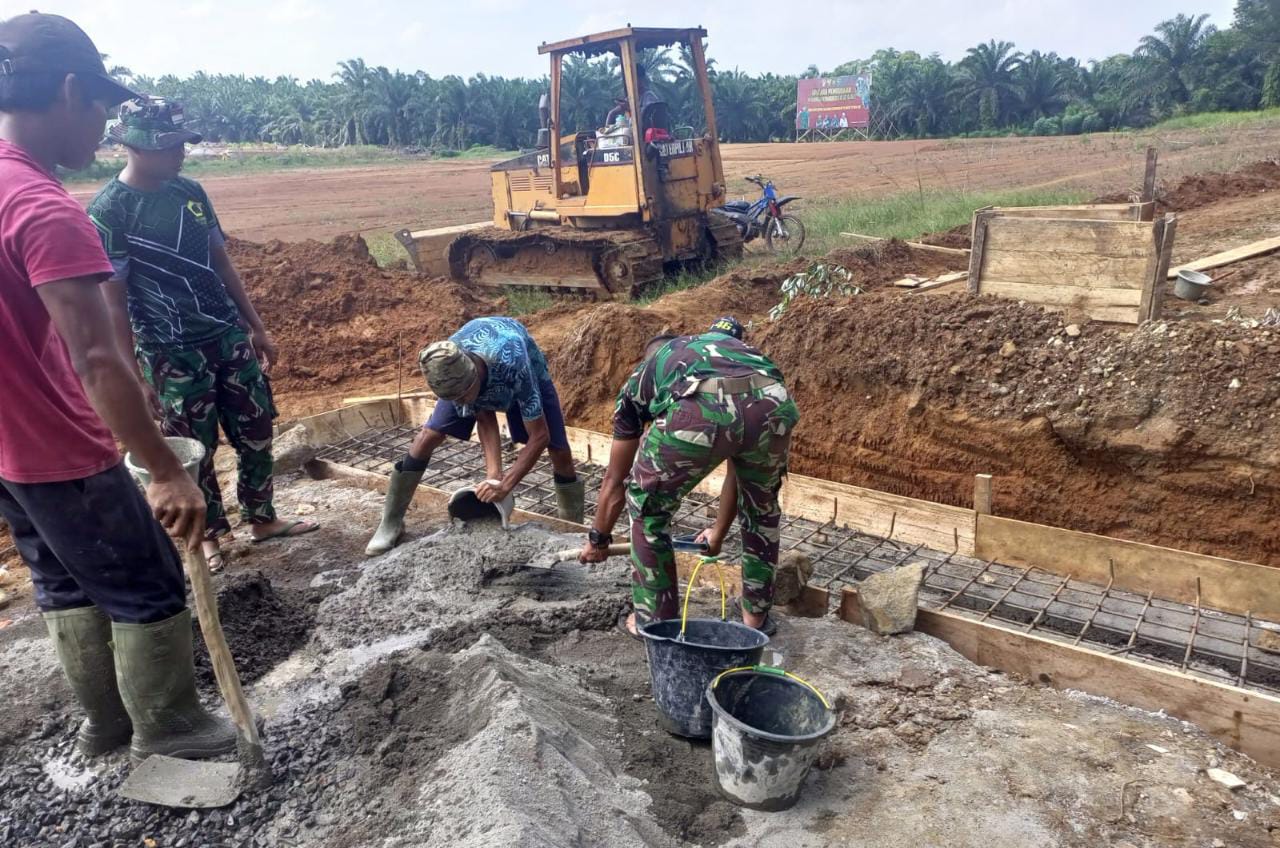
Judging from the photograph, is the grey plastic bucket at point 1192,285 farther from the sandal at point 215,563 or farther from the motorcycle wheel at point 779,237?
the sandal at point 215,563

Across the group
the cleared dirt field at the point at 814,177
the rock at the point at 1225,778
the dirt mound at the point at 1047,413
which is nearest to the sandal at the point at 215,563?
the dirt mound at the point at 1047,413

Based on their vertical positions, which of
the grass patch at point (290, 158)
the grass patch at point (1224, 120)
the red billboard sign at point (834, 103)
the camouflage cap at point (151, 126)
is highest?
the red billboard sign at point (834, 103)

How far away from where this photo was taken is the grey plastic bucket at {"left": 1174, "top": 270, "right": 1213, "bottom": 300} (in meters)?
7.14

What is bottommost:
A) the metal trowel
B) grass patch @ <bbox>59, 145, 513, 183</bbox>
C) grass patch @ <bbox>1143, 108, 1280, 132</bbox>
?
the metal trowel

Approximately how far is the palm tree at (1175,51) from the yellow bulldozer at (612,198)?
32.9 meters

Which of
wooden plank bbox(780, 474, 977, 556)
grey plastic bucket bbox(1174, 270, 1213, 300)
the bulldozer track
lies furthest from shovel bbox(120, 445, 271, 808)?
the bulldozer track

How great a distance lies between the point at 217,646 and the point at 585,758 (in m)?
1.08

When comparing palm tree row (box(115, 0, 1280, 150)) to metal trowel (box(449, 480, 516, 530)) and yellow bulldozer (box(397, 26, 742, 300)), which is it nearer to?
yellow bulldozer (box(397, 26, 742, 300))

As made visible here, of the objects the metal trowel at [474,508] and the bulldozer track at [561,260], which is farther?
the bulldozer track at [561,260]

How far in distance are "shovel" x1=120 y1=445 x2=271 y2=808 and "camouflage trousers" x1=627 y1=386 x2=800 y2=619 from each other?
130 centimetres

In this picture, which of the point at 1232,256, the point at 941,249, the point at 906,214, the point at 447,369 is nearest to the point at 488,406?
the point at 447,369

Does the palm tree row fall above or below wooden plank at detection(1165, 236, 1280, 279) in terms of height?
above

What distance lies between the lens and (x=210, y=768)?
8.60 ft

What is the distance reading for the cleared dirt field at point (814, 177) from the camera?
58.4 feet
